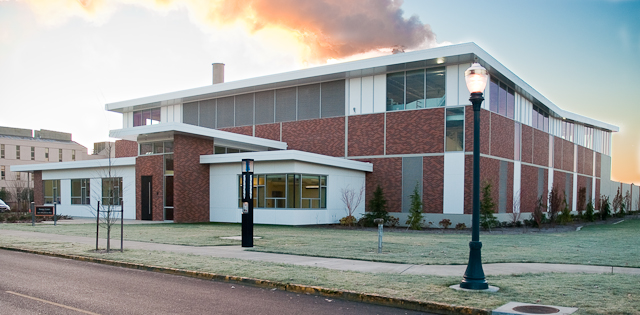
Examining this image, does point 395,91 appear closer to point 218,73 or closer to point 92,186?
point 218,73

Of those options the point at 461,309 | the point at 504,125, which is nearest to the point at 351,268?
the point at 461,309

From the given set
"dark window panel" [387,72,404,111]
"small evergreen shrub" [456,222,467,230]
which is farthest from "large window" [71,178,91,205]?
"small evergreen shrub" [456,222,467,230]

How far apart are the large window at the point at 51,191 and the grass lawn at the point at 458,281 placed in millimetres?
31741

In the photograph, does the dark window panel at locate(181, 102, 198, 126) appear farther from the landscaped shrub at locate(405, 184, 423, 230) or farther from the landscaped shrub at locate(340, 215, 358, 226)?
the landscaped shrub at locate(405, 184, 423, 230)

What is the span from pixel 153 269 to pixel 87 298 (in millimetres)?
3368

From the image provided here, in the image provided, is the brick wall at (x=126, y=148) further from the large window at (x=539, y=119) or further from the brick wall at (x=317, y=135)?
the large window at (x=539, y=119)

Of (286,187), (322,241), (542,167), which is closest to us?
(322,241)

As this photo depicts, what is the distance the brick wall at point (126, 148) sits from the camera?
1795 inches

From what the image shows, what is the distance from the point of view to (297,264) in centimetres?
1248

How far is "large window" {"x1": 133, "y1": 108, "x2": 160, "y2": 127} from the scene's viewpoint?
4369 centimetres

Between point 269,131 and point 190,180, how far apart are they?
7.75 meters

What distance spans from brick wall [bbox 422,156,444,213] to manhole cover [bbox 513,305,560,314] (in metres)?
22.5

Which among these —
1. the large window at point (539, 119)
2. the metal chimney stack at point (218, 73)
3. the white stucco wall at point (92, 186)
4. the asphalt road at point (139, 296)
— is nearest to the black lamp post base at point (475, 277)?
the asphalt road at point (139, 296)

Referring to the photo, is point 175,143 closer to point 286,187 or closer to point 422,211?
point 286,187
